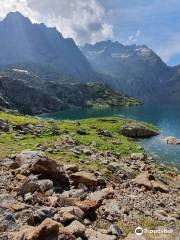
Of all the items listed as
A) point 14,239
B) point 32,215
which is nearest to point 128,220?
point 32,215

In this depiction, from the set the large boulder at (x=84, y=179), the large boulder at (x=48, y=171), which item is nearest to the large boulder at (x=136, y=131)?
the large boulder at (x=84, y=179)

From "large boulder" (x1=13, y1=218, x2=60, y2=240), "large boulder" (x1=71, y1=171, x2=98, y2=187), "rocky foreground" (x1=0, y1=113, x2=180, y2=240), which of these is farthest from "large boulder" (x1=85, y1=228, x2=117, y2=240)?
"large boulder" (x1=71, y1=171, x2=98, y2=187)

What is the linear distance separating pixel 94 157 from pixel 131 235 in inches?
1019

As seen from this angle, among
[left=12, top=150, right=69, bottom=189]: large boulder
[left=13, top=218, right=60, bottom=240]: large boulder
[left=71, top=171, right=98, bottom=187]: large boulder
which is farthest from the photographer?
[left=71, top=171, right=98, bottom=187]: large boulder

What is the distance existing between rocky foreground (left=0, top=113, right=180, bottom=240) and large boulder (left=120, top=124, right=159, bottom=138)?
244ft

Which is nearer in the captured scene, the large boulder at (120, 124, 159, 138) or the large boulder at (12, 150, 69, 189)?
the large boulder at (12, 150, 69, 189)

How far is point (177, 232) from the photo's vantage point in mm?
21016

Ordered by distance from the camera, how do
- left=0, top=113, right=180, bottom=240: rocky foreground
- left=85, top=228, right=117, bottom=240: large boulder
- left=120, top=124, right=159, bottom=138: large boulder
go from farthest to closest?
left=120, top=124, right=159, bottom=138: large boulder < left=85, top=228, right=117, bottom=240: large boulder < left=0, top=113, right=180, bottom=240: rocky foreground

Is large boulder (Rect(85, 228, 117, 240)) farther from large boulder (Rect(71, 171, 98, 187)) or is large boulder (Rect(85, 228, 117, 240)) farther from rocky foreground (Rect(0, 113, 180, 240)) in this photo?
large boulder (Rect(71, 171, 98, 187))

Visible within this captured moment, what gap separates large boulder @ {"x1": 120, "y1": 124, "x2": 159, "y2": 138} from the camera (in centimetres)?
10856

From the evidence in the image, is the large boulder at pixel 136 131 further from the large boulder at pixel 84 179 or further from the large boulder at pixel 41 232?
the large boulder at pixel 41 232

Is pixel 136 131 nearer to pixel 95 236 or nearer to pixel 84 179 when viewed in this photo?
pixel 84 179

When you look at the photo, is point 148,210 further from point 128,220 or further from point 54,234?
point 54,234

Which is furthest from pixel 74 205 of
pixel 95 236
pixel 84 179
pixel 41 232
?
pixel 84 179
